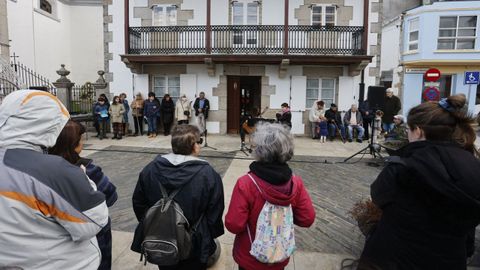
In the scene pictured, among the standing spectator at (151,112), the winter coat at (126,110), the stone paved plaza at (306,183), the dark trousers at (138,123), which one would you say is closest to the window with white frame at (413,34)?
the stone paved plaza at (306,183)

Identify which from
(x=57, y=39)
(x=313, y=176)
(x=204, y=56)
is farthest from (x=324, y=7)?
(x=57, y=39)

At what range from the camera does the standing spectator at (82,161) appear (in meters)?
1.71

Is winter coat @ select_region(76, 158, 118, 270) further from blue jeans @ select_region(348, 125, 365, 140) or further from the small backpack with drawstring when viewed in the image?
blue jeans @ select_region(348, 125, 365, 140)

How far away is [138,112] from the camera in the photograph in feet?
38.9

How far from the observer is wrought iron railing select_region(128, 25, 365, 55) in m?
11.7

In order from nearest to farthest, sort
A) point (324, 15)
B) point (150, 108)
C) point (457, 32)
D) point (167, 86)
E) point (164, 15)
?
point (150, 108) → point (324, 15) → point (164, 15) → point (167, 86) → point (457, 32)

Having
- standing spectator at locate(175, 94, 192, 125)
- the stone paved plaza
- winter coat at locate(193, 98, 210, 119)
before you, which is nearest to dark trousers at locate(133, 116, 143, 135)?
the stone paved plaza

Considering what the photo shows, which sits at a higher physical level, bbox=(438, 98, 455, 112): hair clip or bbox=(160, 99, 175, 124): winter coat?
bbox=(438, 98, 455, 112): hair clip

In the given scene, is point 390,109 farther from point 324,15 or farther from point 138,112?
point 138,112

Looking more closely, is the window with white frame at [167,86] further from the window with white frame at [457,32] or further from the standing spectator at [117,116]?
the window with white frame at [457,32]

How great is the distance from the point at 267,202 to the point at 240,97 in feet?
35.6

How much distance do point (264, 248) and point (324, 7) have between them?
456 inches

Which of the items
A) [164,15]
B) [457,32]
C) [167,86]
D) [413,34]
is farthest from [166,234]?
[457,32]

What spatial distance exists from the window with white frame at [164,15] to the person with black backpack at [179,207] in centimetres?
1112
